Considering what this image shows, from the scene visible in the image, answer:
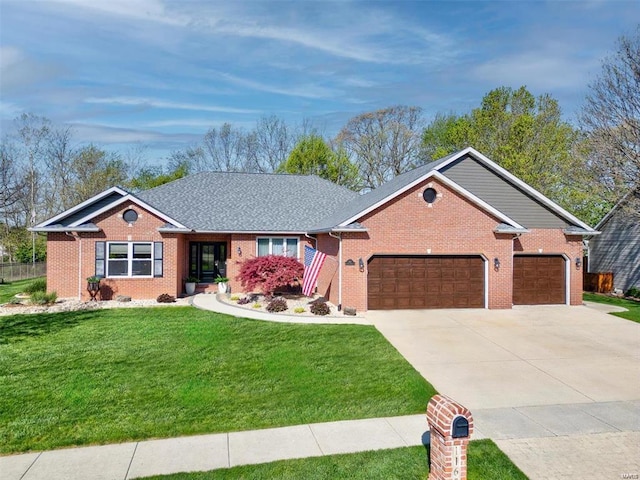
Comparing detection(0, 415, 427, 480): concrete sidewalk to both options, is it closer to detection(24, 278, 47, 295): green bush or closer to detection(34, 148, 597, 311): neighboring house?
detection(34, 148, 597, 311): neighboring house

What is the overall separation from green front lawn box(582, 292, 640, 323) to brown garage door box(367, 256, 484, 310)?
549 cm

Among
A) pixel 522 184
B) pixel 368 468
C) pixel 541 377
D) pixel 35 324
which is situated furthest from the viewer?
pixel 522 184

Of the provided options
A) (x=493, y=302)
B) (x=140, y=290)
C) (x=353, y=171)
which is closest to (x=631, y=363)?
(x=493, y=302)

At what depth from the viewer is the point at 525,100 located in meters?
29.9

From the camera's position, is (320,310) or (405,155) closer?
(320,310)

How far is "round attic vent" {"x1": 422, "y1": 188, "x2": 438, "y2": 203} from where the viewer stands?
16.9 meters

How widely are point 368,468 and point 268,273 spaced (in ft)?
43.7

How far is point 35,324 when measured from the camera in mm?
14484

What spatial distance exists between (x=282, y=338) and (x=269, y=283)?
5.84m

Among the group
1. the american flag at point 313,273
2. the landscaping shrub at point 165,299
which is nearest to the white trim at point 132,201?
the landscaping shrub at point 165,299

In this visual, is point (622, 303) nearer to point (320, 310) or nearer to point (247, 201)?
point (320, 310)

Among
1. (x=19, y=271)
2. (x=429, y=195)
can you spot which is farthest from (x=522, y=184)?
(x=19, y=271)

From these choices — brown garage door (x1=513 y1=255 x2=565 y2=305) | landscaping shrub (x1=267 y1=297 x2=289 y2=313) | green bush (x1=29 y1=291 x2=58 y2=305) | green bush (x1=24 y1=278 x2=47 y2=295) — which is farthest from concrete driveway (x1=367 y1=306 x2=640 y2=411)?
green bush (x1=24 y1=278 x2=47 y2=295)

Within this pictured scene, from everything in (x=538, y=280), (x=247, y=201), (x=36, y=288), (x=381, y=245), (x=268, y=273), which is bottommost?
(x=36, y=288)
